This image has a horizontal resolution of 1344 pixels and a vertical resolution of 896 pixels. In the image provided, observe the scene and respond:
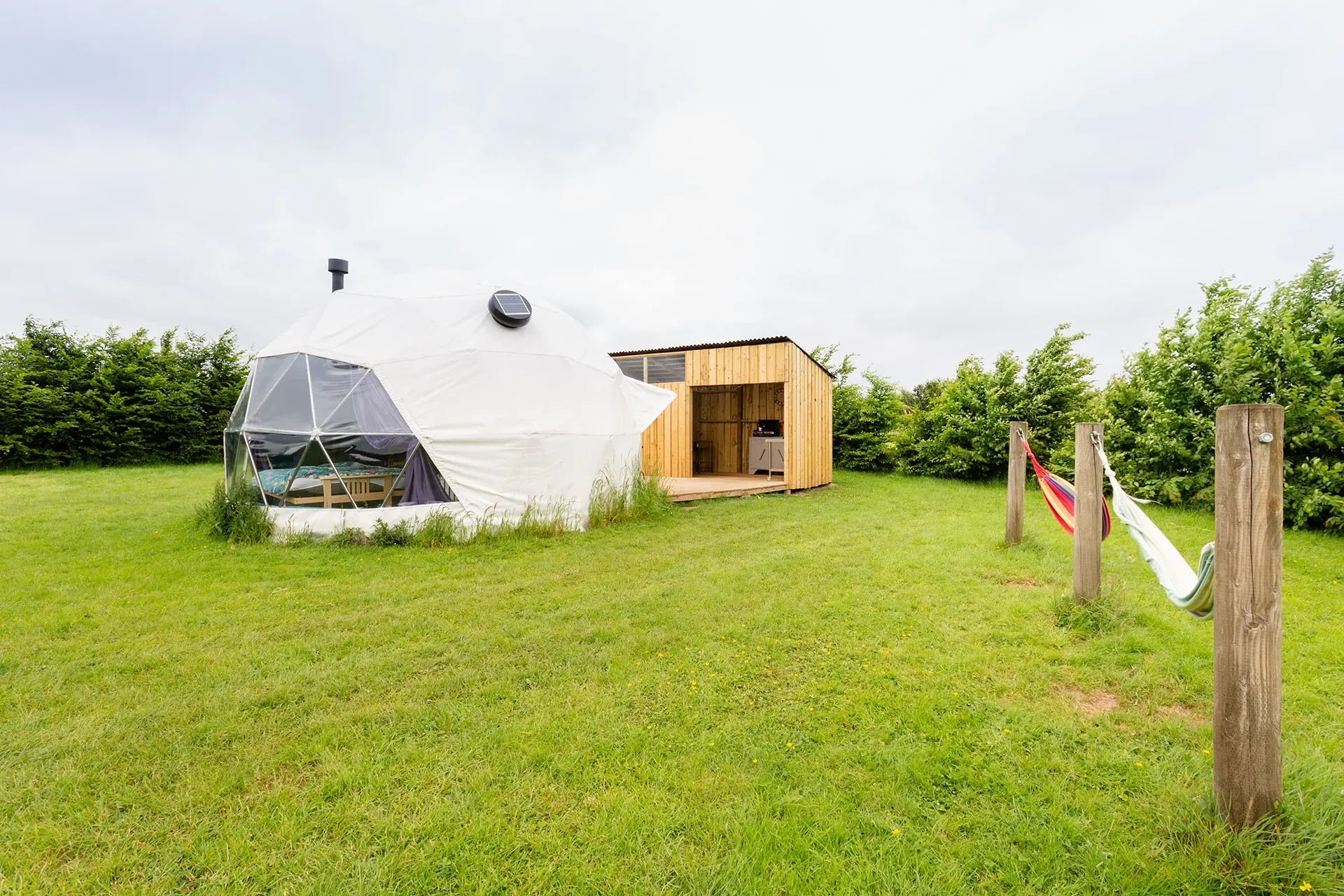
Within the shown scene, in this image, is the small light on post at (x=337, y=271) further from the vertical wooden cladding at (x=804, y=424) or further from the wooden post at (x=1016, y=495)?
the wooden post at (x=1016, y=495)

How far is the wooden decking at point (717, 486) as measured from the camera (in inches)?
386

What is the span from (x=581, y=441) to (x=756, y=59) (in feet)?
23.9

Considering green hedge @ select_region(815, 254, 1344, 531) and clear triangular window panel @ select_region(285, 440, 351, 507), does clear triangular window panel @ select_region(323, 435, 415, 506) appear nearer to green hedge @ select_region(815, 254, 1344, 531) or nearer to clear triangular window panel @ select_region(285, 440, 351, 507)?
clear triangular window panel @ select_region(285, 440, 351, 507)

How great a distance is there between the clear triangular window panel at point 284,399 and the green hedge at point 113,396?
12061 millimetres

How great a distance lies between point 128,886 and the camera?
5.36 feet

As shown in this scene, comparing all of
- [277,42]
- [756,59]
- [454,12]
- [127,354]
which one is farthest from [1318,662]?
[127,354]

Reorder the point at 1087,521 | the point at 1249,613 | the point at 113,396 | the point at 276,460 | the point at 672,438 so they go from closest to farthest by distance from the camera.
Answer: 1. the point at 1249,613
2. the point at 1087,521
3. the point at 276,460
4. the point at 672,438
5. the point at 113,396

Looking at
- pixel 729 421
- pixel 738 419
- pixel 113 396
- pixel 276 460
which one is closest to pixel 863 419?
pixel 738 419

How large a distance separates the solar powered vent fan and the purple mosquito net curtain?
70.2 inches

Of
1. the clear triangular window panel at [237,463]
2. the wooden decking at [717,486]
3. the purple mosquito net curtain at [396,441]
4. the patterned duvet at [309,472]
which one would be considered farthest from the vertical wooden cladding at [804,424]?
the clear triangular window panel at [237,463]

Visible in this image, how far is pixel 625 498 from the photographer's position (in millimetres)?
7895

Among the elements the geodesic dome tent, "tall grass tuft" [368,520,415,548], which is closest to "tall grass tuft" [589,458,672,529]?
the geodesic dome tent

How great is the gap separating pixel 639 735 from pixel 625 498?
554 centimetres

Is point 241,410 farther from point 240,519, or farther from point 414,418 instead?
point 414,418
